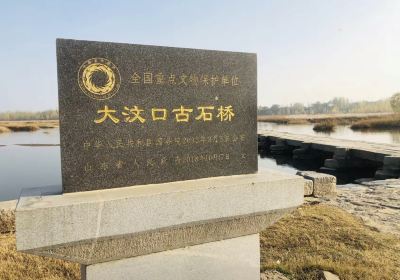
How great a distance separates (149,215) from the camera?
2.74 metres

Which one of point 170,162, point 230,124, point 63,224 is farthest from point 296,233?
point 63,224

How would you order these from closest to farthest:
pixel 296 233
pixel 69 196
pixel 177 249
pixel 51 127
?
pixel 69 196 → pixel 177 249 → pixel 296 233 → pixel 51 127

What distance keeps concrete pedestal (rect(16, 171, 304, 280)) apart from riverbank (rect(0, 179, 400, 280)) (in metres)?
0.97

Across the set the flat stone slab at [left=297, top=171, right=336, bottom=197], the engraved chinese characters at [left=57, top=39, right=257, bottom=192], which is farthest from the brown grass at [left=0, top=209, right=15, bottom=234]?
the flat stone slab at [left=297, top=171, right=336, bottom=197]

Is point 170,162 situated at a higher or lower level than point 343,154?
higher

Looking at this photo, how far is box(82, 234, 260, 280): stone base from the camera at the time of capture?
9.37ft

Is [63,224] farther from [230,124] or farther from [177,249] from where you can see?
[230,124]

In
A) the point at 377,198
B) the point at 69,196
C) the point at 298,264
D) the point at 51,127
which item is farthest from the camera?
the point at 51,127

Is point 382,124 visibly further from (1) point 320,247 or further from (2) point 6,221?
(2) point 6,221

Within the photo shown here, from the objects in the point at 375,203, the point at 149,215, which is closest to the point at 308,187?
the point at 375,203

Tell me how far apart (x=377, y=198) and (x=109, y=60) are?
660 cm

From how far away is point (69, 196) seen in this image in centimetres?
272

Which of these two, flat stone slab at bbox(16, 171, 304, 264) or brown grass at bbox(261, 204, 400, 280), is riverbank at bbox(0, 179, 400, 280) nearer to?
brown grass at bbox(261, 204, 400, 280)

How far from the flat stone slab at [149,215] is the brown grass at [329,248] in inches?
39.9
